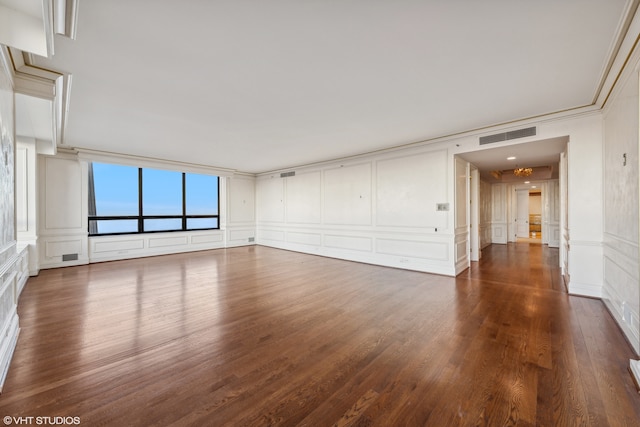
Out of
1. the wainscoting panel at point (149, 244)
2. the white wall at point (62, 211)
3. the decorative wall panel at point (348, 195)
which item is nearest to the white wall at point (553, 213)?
the decorative wall panel at point (348, 195)

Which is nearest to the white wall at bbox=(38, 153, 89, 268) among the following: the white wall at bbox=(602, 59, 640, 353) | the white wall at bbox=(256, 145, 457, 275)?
the white wall at bbox=(256, 145, 457, 275)

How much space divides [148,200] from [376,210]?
21.5 feet

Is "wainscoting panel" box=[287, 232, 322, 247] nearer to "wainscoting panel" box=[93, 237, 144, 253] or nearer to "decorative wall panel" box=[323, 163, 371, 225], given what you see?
"decorative wall panel" box=[323, 163, 371, 225]

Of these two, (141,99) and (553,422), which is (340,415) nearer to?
(553,422)

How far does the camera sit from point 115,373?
207 centimetres

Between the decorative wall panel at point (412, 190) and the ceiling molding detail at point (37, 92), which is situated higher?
the ceiling molding detail at point (37, 92)

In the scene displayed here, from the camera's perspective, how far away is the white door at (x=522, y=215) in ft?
37.1

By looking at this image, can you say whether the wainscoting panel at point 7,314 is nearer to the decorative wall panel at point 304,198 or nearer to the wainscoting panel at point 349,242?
the wainscoting panel at point 349,242

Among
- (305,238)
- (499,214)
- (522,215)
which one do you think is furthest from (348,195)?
(522,215)

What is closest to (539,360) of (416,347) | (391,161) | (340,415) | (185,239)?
(416,347)

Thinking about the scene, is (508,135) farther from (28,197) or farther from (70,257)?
(70,257)

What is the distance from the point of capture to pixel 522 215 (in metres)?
11.6

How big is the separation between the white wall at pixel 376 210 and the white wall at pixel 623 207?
214 cm

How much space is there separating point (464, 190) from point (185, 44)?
5.67 meters
